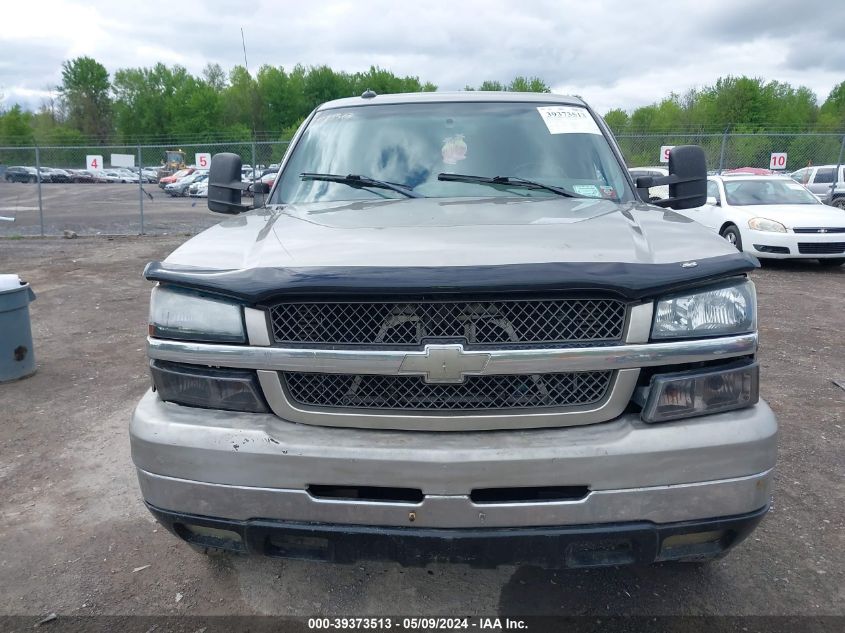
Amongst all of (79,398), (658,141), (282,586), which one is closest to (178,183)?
(658,141)

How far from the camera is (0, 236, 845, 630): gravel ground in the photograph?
Result: 2.75 metres

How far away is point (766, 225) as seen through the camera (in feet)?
37.4

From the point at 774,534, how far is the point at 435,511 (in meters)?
2.06

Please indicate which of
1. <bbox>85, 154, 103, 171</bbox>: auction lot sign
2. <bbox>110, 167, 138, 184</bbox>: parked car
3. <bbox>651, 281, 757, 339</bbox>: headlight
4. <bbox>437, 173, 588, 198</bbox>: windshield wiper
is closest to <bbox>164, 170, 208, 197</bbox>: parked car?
<bbox>85, 154, 103, 171</bbox>: auction lot sign

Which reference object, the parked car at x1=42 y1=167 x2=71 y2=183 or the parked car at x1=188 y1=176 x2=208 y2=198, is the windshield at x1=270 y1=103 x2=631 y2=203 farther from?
the parked car at x1=42 y1=167 x2=71 y2=183

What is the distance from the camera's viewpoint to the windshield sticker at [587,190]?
3.33 meters

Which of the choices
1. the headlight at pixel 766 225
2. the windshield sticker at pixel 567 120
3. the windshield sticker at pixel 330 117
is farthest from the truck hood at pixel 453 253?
the headlight at pixel 766 225

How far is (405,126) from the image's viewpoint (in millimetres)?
3709

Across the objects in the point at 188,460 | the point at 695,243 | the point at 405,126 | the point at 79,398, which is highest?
the point at 405,126

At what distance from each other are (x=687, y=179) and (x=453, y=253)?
6.64 feet

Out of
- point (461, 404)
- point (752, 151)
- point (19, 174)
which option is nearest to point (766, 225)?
point (461, 404)

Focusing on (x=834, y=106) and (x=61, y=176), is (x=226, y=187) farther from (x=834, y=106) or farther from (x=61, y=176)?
(x=834, y=106)

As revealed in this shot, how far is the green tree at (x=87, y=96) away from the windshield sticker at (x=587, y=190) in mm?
103209

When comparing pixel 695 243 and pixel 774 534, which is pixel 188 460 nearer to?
pixel 695 243
